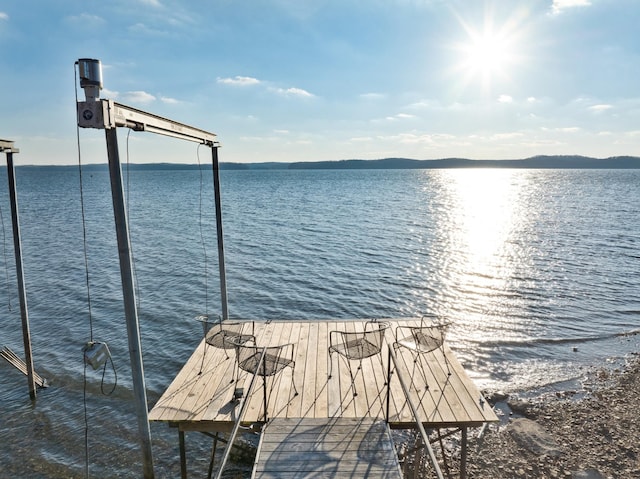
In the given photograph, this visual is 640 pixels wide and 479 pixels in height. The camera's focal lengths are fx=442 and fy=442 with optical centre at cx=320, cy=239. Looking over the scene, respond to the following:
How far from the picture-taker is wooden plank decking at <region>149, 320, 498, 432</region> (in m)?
6.02

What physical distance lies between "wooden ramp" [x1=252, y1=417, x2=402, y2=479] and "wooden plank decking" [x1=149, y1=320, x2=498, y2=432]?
0.27 meters

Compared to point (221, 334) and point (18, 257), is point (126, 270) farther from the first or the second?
point (18, 257)

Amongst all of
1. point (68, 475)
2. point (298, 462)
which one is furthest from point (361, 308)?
point (298, 462)

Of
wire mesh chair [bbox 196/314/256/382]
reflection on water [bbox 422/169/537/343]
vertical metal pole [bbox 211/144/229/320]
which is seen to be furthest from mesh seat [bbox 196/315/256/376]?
reflection on water [bbox 422/169/537/343]

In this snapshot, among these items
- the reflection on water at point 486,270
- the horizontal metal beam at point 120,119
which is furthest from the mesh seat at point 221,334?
the reflection on water at point 486,270

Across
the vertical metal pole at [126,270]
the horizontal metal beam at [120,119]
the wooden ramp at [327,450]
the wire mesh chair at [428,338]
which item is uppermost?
the horizontal metal beam at [120,119]

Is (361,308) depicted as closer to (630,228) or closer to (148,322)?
(148,322)

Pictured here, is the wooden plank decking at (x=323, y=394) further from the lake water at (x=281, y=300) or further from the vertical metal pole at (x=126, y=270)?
the lake water at (x=281, y=300)

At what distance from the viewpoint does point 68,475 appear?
26.6 ft

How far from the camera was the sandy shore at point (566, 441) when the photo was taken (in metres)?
7.85

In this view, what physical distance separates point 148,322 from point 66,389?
4252 millimetres

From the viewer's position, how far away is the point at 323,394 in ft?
21.9

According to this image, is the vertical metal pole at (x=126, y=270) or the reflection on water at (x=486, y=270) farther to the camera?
the reflection on water at (x=486, y=270)

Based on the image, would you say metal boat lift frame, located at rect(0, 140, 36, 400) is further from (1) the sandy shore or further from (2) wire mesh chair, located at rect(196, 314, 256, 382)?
(1) the sandy shore
